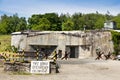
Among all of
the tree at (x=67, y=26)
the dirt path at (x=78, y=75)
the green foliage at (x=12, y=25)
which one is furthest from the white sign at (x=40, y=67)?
the green foliage at (x=12, y=25)

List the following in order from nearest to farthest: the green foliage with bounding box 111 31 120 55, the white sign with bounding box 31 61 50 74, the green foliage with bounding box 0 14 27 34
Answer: the white sign with bounding box 31 61 50 74 < the green foliage with bounding box 111 31 120 55 < the green foliage with bounding box 0 14 27 34

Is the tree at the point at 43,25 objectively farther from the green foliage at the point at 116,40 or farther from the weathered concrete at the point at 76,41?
the green foliage at the point at 116,40

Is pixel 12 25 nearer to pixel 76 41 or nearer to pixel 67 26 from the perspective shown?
pixel 67 26

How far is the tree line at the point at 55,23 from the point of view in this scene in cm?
9256

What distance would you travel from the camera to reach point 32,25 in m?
97.9

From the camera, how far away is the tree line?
92.6 meters

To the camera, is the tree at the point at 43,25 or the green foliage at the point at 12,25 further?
the green foliage at the point at 12,25

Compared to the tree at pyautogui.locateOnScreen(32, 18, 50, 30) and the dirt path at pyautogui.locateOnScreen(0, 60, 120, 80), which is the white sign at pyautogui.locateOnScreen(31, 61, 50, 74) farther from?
the tree at pyautogui.locateOnScreen(32, 18, 50, 30)

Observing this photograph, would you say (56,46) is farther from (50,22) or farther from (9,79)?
(50,22)

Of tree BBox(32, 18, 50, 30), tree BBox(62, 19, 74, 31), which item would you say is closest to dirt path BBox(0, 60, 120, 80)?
tree BBox(32, 18, 50, 30)

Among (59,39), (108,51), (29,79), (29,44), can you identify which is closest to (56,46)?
(59,39)

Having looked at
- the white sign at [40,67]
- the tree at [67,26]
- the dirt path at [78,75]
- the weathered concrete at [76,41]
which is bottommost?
the dirt path at [78,75]


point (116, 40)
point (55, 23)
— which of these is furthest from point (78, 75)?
point (55, 23)

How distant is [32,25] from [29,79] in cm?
7792
